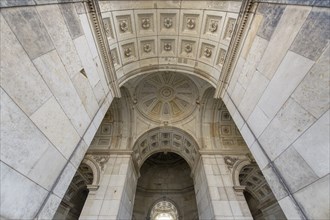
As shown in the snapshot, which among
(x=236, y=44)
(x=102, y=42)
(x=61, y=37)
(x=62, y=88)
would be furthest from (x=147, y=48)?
(x=62, y=88)

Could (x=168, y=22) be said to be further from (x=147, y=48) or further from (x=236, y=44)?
(x=236, y=44)

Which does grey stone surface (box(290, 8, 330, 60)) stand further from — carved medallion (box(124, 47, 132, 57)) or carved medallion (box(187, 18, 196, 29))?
carved medallion (box(124, 47, 132, 57))

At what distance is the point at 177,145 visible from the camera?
426 inches

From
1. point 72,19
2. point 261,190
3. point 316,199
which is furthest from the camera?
point 261,190

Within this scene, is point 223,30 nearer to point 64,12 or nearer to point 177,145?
point 64,12

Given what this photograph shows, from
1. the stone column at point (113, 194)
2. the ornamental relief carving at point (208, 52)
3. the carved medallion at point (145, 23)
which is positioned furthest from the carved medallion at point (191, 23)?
the stone column at point (113, 194)

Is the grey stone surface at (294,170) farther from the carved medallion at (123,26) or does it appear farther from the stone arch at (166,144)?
the stone arch at (166,144)

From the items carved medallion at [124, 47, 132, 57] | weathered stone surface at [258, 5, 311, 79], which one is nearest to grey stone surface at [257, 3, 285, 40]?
weathered stone surface at [258, 5, 311, 79]

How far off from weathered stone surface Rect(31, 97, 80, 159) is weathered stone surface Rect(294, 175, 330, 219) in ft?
15.3

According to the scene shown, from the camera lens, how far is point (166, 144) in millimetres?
10945

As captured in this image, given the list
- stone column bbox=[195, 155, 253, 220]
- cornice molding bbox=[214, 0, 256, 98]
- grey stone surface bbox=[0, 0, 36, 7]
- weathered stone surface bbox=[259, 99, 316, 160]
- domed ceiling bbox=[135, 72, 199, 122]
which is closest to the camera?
grey stone surface bbox=[0, 0, 36, 7]

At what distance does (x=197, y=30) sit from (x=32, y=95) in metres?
5.43

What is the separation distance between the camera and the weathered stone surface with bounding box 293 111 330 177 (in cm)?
238

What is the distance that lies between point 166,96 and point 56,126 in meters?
7.70
